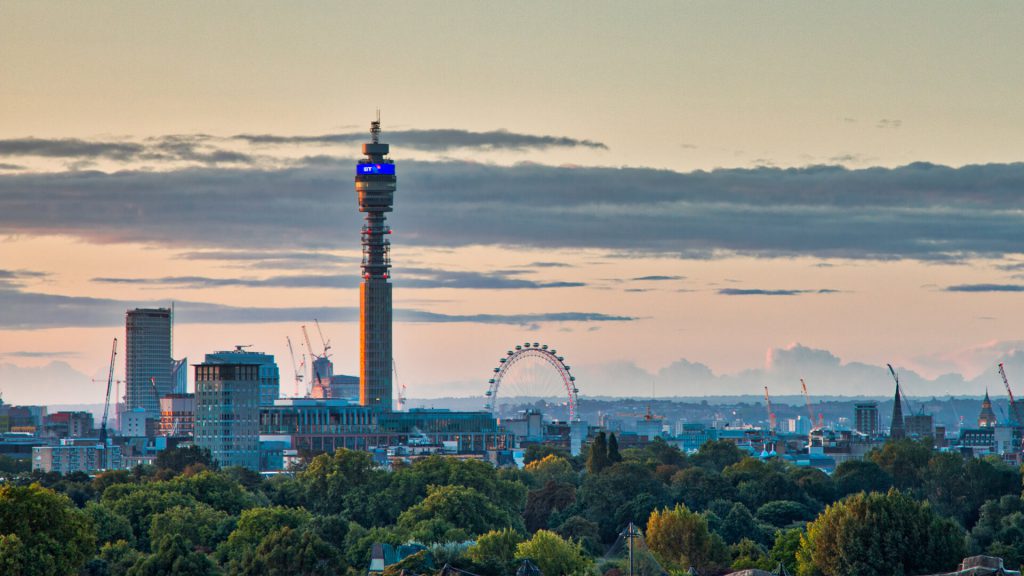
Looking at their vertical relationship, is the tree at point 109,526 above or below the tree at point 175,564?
above

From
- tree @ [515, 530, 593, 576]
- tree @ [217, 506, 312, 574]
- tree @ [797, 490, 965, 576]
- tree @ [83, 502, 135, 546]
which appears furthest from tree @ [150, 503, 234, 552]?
tree @ [797, 490, 965, 576]

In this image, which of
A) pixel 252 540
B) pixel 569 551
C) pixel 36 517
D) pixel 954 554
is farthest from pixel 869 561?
pixel 36 517

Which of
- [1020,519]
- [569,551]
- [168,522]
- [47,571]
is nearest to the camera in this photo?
[47,571]

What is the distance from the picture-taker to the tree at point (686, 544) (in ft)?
546

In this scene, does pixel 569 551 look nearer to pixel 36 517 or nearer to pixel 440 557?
pixel 440 557

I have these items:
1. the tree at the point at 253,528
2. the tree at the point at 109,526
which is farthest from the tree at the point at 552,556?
the tree at the point at 109,526

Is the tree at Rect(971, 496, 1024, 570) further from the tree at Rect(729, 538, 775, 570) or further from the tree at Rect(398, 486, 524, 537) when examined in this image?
the tree at Rect(398, 486, 524, 537)

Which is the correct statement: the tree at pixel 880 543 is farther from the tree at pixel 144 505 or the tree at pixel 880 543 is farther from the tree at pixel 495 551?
the tree at pixel 144 505

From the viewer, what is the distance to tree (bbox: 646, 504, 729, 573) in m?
166

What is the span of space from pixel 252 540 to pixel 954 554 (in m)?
55.5

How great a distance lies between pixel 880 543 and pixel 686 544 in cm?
2158

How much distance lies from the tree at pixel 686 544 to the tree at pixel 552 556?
1565cm

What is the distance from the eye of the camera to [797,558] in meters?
160

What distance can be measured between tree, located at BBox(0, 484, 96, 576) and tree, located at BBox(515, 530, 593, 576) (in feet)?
102
